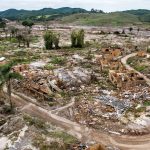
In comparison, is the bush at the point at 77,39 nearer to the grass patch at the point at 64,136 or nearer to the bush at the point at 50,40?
the bush at the point at 50,40

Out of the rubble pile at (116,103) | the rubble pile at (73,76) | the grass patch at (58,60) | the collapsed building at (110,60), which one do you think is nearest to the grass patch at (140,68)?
the collapsed building at (110,60)

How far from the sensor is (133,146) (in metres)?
36.5

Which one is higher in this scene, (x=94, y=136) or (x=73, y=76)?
(x=73, y=76)

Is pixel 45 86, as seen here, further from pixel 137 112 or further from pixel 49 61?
pixel 49 61

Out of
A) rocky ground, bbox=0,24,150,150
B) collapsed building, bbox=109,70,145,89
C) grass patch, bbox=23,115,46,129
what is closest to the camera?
rocky ground, bbox=0,24,150,150

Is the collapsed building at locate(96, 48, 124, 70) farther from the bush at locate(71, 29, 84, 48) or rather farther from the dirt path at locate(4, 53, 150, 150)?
the dirt path at locate(4, 53, 150, 150)

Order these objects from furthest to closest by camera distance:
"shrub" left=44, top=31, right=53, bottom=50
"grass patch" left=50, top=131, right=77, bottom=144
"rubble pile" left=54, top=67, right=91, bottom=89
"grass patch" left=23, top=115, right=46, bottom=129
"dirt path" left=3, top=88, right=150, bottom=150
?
"shrub" left=44, top=31, right=53, bottom=50
"rubble pile" left=54, top=67, right=91, bottom=89
"grass patch" left=23, top=115, right=46, bottom=129
"dirt path" left=3, top=88, right=150, bottom=150
"grass patch" left=50, top=131, right=77, bottom=144

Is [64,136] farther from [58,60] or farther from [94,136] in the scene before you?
[58,60]

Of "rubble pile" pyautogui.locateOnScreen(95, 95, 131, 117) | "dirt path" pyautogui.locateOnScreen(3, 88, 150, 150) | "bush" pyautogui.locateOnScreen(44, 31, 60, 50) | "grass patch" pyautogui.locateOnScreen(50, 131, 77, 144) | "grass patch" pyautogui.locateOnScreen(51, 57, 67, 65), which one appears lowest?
"dirt path" pyautogui.locateOnScreen(3, 88, 150, 150)

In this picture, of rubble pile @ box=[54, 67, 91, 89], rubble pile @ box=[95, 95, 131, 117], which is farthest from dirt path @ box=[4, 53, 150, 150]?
rubble pile @ box=[54, 67, 91, 89]

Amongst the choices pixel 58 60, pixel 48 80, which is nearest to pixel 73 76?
pixel 48 80

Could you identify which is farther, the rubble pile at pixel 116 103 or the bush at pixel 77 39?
the bush at pixel 77 39

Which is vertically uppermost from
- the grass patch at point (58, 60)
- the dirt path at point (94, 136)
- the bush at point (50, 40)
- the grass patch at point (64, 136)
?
the bush at point (50, 40)

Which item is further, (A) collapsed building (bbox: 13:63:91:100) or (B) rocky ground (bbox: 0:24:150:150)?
(A) collapsed building (bbox: 13:63:91:100)
